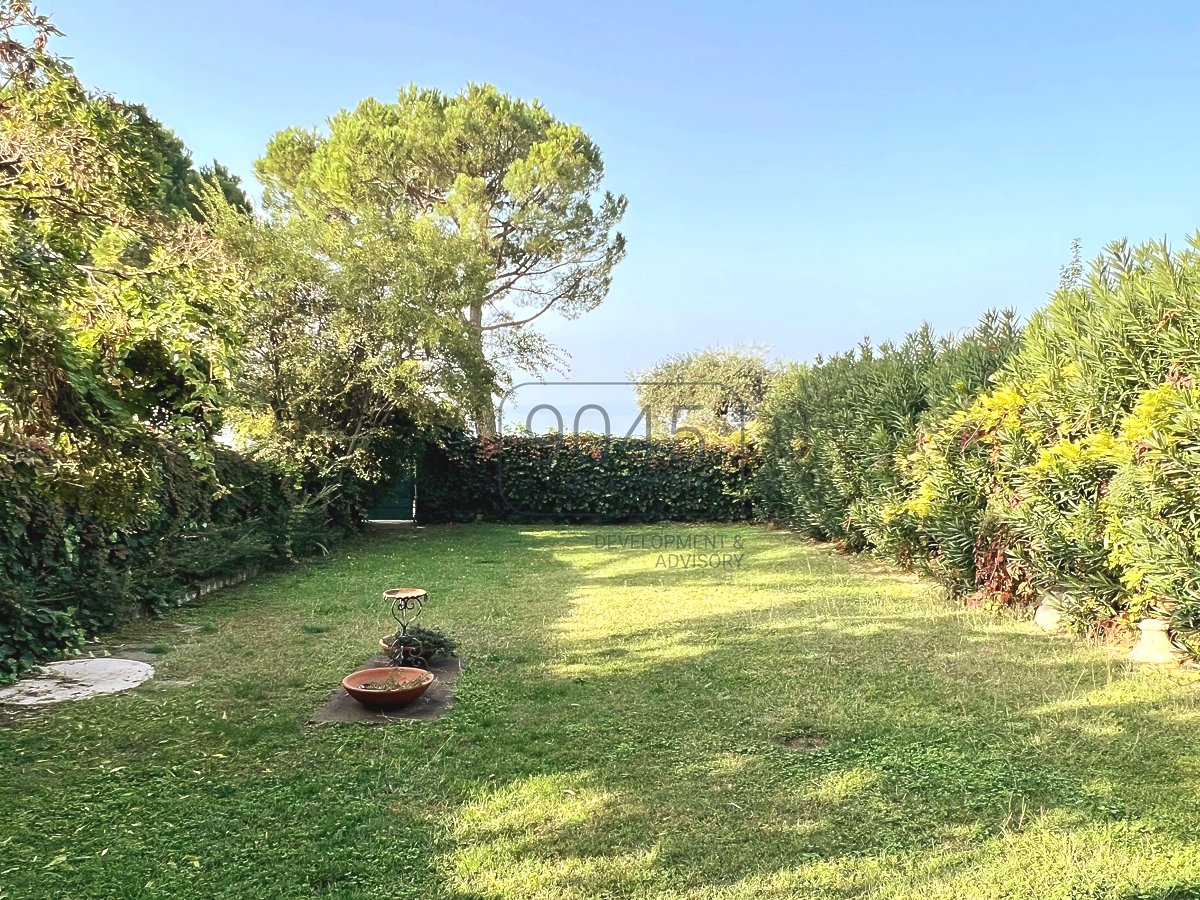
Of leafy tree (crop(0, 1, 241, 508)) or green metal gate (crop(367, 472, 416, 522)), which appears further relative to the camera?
green metal gate (crop(367, 472, 416, 522))

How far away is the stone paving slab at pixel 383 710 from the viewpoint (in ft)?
12.6

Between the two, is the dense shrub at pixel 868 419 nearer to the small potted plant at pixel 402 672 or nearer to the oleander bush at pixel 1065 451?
the oleander bush at pixel 1065 451

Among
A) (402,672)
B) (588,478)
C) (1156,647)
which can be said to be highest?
(588,478)

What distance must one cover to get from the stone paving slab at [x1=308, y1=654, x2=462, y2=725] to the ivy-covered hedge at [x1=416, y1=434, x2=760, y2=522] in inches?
409

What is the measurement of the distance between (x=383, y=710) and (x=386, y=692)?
0.15 m

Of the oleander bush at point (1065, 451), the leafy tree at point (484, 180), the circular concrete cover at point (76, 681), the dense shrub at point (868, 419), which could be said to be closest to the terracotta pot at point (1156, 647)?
the oleander bush at point (1065, 451)

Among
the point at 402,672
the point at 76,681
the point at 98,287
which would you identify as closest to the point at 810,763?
the point at 402,672

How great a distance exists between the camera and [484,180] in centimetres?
1756

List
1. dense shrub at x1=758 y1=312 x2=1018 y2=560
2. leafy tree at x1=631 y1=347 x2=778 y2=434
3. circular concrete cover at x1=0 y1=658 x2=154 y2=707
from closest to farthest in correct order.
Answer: circular concrete cover at x1=0 y1=658 x2=154 y2=707, dense shrub at x1=758 y1=312 x2=1018 y2=560, leafy tree at x1=631 y1=347 x2=778 y2=434

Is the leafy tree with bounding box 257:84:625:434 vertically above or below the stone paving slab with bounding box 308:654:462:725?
above

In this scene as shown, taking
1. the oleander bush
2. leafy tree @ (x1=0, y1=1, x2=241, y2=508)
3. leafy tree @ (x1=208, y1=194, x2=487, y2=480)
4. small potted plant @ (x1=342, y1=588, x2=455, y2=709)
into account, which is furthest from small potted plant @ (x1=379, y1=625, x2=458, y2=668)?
leafy tree @ (x1=208, y1=194, x2=487, y2=480)

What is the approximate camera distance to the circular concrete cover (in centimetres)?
420

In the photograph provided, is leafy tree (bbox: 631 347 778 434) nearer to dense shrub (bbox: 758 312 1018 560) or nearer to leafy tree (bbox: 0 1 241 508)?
dense shrub (bbox: 758 312 1018 560)

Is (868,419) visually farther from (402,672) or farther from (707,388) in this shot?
(707,388)
